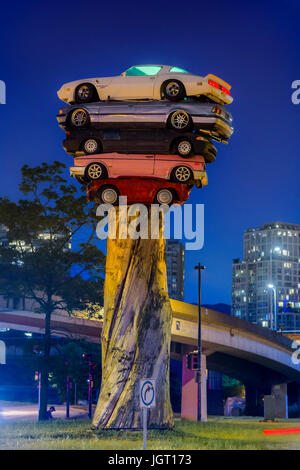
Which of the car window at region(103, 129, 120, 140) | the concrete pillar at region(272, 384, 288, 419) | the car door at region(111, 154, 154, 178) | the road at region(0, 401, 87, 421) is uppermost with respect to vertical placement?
the car window at region(103, 129, 120, 140)

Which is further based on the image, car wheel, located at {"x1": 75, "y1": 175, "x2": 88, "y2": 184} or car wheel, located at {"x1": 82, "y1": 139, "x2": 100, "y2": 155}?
car wheel, located at {"x1": 75, "y1": 175, "x2": 88, "y2": 184}

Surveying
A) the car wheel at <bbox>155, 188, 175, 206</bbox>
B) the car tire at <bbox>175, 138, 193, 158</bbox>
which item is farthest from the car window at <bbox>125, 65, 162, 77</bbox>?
the car wheel at <bbox>155, 188, 175, 206</bbox>

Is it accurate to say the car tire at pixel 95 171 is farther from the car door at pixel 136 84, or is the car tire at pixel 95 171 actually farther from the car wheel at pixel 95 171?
the car door at pixel 136 84

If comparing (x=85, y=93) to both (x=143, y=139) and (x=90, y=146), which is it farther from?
(x=143, y=139)

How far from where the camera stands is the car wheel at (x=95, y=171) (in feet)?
86.6

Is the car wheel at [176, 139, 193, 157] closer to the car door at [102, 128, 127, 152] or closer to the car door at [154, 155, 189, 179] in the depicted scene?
the car door at [154, 155, 189, 179]

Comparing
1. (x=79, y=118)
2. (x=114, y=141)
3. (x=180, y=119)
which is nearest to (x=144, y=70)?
(x=180, y=119)

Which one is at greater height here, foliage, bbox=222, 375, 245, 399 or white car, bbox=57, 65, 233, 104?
white car, bbox=57, 65, 233, 104

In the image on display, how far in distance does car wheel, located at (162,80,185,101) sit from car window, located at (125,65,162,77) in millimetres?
696

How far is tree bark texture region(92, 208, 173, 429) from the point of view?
2550 cm

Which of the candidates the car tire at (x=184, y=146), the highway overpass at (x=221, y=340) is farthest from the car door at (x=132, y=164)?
the highway overpass at (x=221, y=340)

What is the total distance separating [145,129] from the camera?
25.9m
